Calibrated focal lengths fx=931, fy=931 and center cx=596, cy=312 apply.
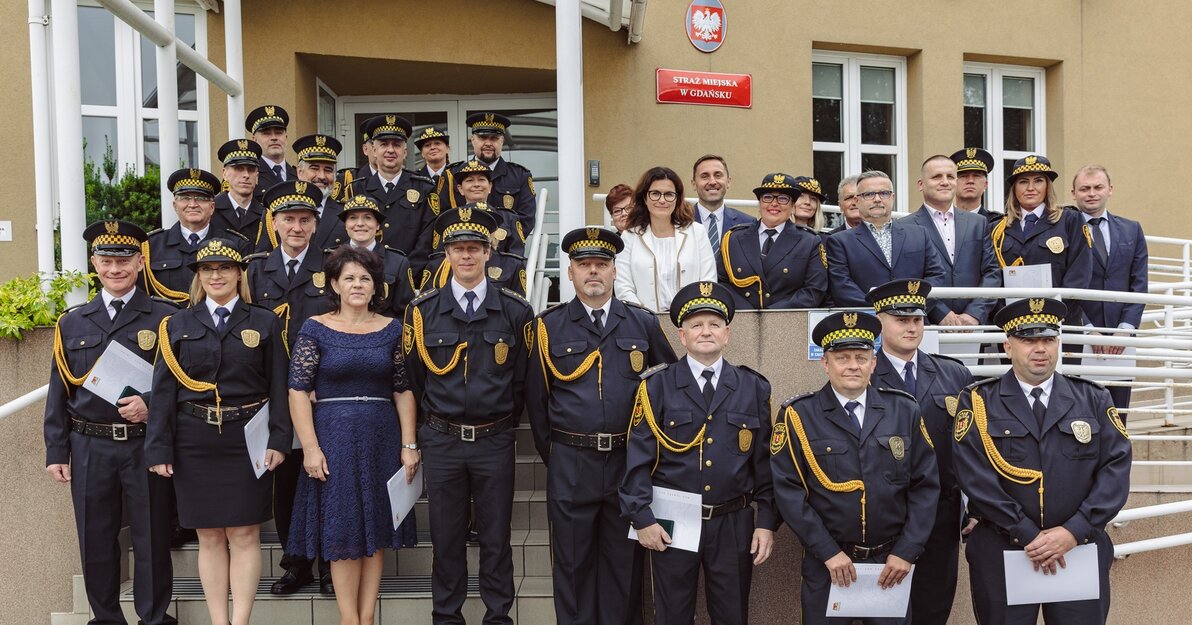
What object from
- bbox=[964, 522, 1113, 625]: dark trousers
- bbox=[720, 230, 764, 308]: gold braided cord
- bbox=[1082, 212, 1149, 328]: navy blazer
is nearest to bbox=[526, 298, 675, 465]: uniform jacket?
bbox=[720, 230, 764, 308]: gold braided cord

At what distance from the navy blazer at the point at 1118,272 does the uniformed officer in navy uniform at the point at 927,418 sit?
208 centimetres

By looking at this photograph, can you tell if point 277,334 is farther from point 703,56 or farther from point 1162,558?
point 703,56

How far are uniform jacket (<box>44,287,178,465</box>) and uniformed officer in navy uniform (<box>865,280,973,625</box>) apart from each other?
3643 mm

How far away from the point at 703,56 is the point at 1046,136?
4.45m

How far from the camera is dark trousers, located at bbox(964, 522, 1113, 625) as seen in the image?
13.1 ft

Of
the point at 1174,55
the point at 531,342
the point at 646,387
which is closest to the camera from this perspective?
the point at 646,387

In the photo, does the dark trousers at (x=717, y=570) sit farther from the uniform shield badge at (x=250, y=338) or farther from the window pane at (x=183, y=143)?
the window pane at (x=183, y=143)

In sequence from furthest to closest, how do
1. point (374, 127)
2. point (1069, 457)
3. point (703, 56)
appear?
point (703, 56)
point (374, 127)
point (1069, 457)

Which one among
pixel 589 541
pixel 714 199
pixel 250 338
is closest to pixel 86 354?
pixel 250 338

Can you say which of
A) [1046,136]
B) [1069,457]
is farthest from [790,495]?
[1046,136]

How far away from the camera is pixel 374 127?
6996mm

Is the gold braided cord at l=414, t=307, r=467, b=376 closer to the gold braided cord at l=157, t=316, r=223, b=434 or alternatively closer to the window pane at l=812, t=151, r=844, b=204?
the gold braided cord at l=157, t=316, r=223, b=434

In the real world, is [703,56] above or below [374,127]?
above

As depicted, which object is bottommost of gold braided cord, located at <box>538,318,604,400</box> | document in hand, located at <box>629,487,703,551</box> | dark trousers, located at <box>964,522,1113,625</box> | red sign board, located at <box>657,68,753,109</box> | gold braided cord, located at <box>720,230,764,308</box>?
dark trousers, located at <box>964,522,1113,625</box>
